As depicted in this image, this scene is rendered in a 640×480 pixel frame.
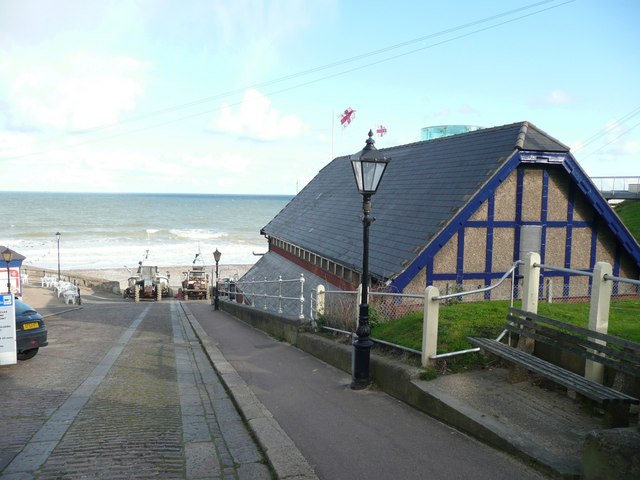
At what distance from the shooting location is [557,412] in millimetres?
5812

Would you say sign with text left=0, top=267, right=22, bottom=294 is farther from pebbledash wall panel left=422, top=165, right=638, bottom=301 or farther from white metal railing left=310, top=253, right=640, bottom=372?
pebbledash wall panel left=422, top=165, right=638, bottom=301

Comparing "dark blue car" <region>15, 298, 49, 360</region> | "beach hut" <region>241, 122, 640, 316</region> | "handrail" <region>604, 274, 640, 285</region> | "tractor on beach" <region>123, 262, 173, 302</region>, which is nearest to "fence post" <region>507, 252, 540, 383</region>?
"handrail" <region>604, 274, 640, 285</region>

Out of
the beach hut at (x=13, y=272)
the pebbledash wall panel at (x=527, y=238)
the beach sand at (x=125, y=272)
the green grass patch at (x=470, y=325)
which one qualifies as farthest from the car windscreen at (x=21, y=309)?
the beach sand at (x=125, y=272)

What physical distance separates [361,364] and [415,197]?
8.38 meters

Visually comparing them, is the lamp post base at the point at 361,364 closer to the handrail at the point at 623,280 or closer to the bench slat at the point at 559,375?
the bench slat at the point at 559,375

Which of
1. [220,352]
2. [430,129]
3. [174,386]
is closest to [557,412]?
[174,386]

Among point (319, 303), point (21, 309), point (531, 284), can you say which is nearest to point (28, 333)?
point (21, 309)

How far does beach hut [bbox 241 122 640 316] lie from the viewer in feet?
43.3

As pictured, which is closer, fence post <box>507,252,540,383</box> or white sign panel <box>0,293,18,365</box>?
fence post <box>507,252,540,383</box>

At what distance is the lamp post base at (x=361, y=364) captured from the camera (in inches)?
314

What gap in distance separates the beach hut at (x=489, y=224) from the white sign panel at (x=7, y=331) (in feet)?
25.3

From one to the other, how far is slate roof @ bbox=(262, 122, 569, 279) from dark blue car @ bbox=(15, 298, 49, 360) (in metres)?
7.34

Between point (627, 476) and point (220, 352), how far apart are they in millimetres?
9222

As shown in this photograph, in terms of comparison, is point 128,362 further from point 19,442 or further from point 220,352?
point 19,442
